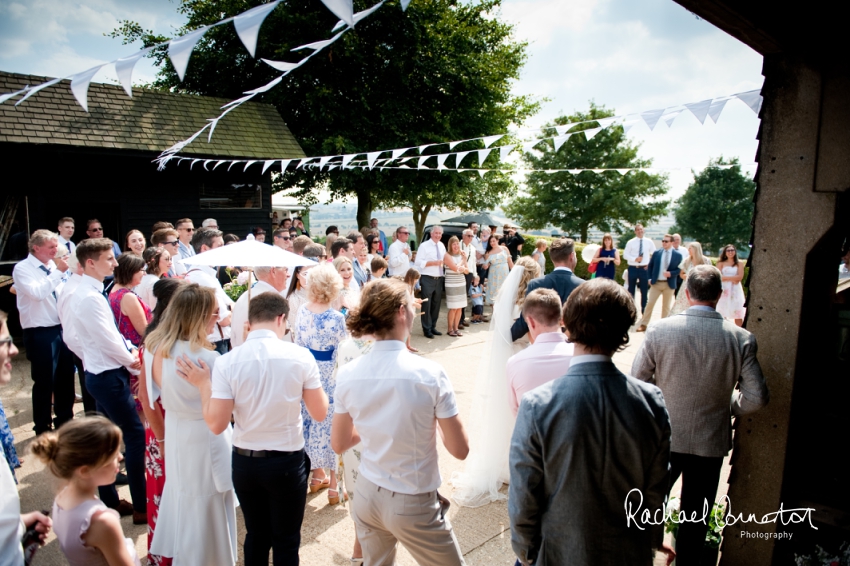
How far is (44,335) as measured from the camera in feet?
16.7

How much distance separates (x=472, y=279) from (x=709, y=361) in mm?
8463

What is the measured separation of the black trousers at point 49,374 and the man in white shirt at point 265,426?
3331 millimetres

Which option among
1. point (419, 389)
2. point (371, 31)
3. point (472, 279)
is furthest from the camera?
point (371, 31)

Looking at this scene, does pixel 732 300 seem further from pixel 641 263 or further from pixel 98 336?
pixel 98 336

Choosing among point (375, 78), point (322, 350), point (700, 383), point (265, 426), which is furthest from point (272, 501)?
point (375, 78)

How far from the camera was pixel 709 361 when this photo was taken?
109 inches

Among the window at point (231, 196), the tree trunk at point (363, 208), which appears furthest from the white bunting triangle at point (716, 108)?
the tree trunk at point (363, 208)

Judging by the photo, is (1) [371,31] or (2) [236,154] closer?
(2) [236,154]

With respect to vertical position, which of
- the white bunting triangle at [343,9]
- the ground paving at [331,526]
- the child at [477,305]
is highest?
the white bunting triangle at [343,9]

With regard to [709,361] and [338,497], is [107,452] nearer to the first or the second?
[338,497]

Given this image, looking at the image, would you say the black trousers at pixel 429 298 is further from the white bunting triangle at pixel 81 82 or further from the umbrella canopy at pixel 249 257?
the white bunting triangle at pixel 81 82

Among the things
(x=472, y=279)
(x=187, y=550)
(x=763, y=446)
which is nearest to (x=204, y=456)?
(x=187, y=550)

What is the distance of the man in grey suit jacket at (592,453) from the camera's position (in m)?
1.78

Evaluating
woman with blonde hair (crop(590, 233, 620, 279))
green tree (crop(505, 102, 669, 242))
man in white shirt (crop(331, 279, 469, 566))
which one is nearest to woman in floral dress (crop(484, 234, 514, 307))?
Result: woman with blonde hair (crop(590, 233, 620, 279))
